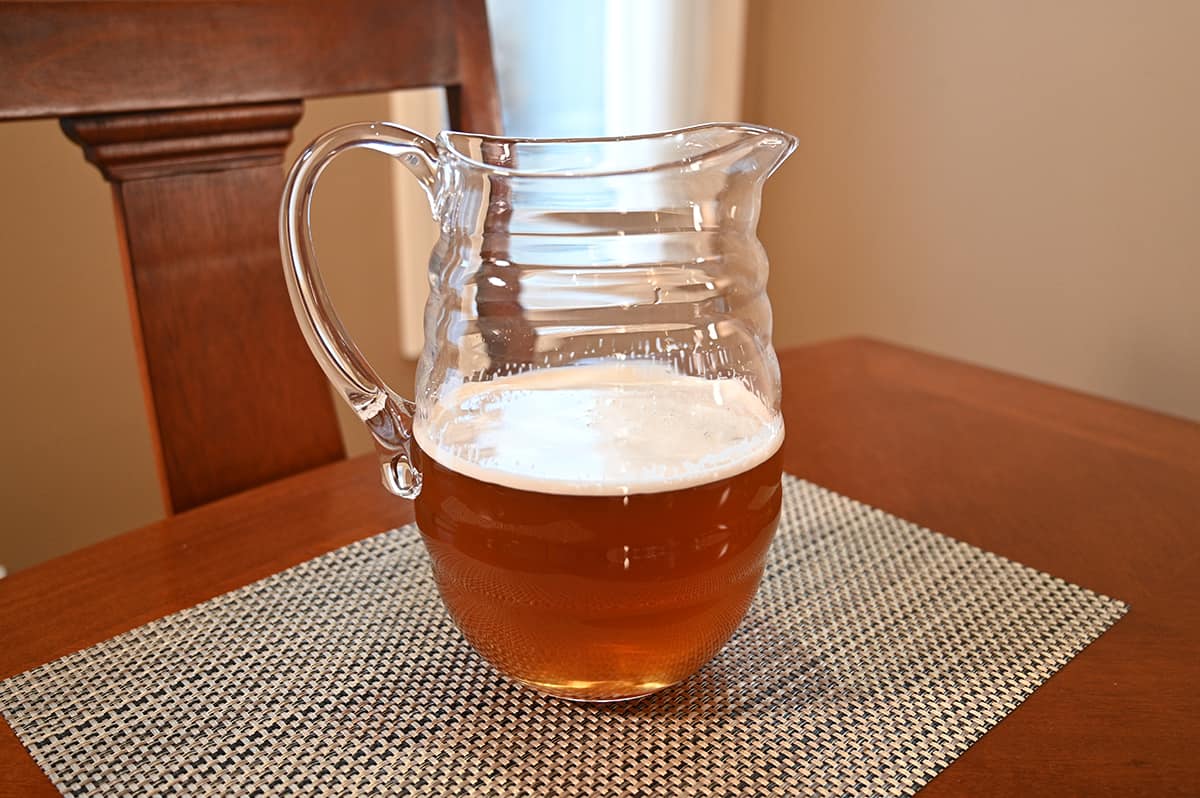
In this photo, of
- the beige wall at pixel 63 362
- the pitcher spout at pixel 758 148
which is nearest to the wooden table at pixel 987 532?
the pitcher spout at pixel 758 148

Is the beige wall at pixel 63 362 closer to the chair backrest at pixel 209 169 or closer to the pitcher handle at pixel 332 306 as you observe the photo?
the chair backrest at pixel 209 169

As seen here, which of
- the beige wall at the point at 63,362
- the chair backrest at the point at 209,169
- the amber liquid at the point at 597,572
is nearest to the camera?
the amber liquid at the point at 597,572

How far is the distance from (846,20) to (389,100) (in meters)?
0.80

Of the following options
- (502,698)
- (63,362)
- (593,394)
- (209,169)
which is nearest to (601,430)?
(593,394)

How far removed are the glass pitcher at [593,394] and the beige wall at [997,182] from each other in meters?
1.24

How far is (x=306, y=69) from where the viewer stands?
0.80m

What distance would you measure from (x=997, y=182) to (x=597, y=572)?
1481mm

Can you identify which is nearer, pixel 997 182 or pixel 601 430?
pixel 601 430

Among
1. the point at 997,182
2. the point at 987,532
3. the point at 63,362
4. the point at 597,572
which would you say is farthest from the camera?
the point at 997,182

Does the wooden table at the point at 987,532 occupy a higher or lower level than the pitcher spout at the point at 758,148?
lower

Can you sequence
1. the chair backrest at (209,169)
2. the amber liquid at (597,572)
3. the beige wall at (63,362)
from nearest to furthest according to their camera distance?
1. the amber liquid at (597,572)
2. the chair backrest at (209,169)
3. the beige wall at (63,362)

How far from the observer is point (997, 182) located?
1.71 meters

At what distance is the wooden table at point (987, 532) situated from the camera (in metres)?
0.46

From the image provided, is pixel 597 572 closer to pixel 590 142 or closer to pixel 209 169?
pixel 590 142
